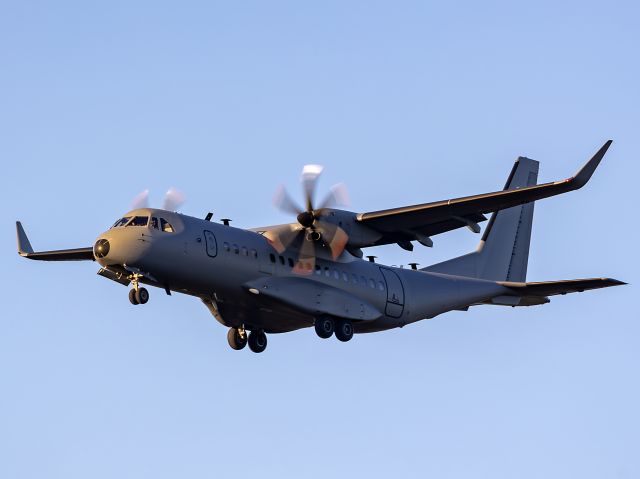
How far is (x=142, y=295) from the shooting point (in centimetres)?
2378

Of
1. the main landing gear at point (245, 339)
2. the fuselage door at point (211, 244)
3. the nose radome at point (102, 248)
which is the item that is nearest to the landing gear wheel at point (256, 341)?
the main landing gear at point (245, 339)

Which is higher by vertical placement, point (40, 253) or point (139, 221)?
point (40, 253)

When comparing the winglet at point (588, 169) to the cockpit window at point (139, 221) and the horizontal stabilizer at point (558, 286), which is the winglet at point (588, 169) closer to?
the horizontal stabilizer at point (558, 286)

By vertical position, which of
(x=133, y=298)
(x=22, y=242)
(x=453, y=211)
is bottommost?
(x=133, y=298)

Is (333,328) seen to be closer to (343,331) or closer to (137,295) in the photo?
(343,331)

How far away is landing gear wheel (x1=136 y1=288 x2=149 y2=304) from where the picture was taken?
23750 millimetres

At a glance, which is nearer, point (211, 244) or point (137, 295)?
point (137, 295)

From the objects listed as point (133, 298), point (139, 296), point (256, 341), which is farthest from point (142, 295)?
point (256, 341)

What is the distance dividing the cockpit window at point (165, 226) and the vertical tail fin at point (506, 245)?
8.50 meters

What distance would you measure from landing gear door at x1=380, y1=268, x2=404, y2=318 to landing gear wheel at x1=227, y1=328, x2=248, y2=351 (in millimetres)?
3256

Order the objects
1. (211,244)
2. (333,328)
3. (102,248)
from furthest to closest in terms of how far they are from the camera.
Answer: (333,328)
(211,244)
(102,248)

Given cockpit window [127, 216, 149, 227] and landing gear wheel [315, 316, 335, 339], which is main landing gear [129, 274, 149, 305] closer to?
cockpit window [127, 216, 149, 227]

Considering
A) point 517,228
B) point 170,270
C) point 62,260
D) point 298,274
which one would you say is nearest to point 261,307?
point 298,274

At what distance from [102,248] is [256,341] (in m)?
5.11
